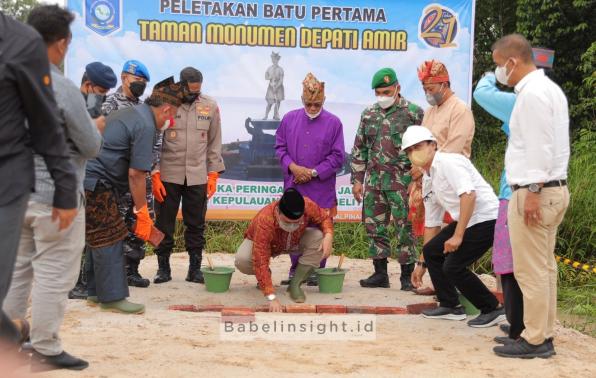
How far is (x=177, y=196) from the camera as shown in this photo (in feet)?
23.1

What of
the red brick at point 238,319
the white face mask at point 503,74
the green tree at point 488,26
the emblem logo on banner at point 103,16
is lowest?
the red brick at point 238,319

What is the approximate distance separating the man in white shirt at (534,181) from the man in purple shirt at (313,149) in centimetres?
239

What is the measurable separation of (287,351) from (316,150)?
254 centimetres

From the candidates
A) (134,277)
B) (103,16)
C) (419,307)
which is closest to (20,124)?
(134,277)

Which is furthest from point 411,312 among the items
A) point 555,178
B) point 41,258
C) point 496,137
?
point 496,137

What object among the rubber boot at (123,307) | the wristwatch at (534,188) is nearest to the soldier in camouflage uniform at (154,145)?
the rubber boot at (123,307)

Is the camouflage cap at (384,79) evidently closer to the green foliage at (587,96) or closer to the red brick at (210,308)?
the red brick at (210,308)

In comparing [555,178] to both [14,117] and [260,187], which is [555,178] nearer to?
[14,117]

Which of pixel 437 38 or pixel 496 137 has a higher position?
pixel 437 38

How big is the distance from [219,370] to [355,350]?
992 millimetres

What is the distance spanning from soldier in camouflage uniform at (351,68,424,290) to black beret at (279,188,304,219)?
121 centimetres

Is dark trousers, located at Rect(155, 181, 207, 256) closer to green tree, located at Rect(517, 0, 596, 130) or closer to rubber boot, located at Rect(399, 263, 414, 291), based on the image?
rubber boot, located at Rect(399, 263, 414, 291)

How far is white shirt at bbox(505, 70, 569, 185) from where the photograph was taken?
15.0 ft

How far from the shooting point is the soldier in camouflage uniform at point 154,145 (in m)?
6.59
